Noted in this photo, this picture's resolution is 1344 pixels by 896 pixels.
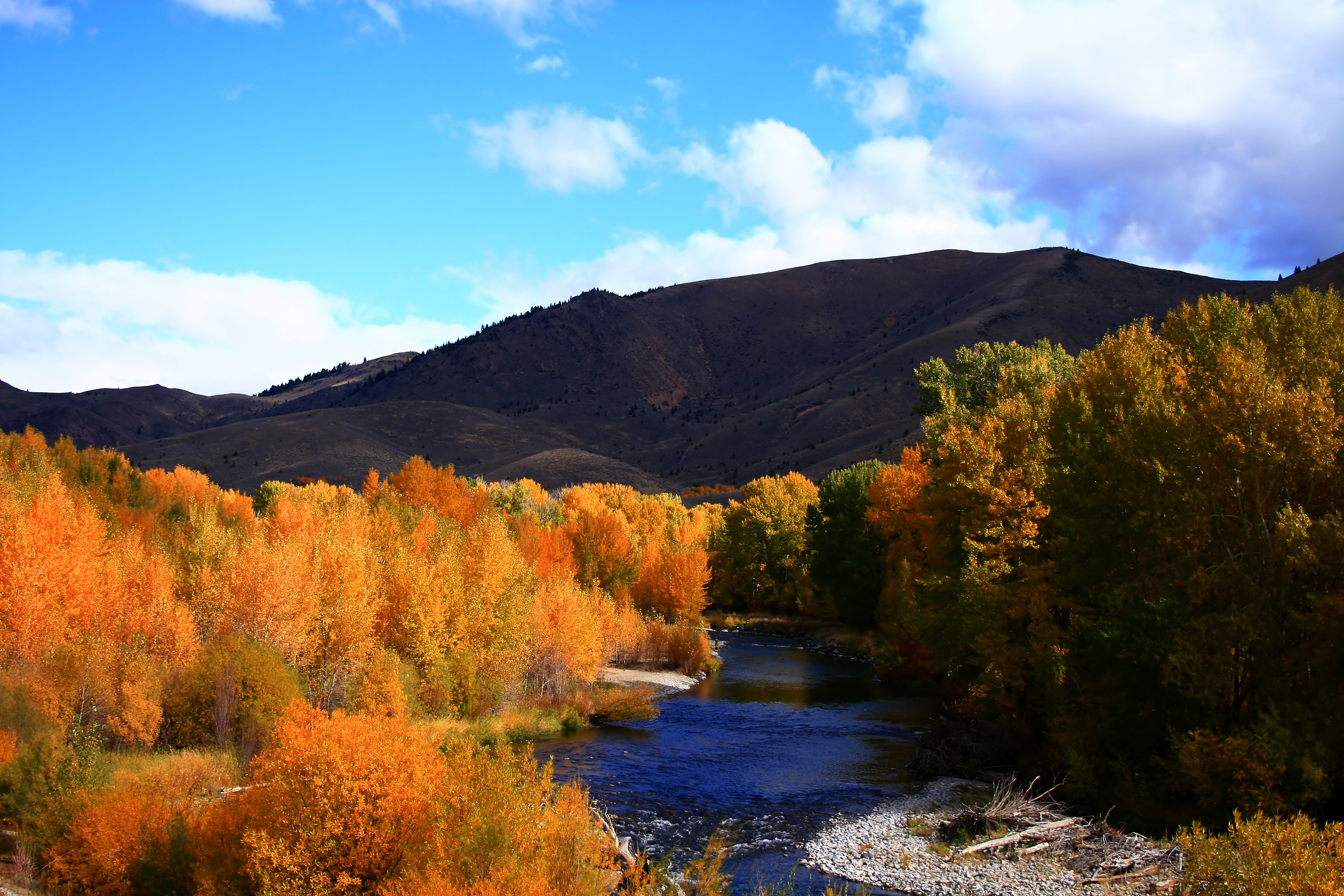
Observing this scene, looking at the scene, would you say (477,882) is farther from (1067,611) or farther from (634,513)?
(634,513)

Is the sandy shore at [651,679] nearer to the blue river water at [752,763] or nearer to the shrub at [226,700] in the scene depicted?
the blue river water at [752,763]

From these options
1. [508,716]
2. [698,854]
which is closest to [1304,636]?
[698,854]

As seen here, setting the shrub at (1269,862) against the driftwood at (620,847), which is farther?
the driftwood at (620,847)

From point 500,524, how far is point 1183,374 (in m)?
32.0

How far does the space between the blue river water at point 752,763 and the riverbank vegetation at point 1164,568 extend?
4.98 m

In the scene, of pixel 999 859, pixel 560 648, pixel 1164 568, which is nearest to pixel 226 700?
pixel 560 648

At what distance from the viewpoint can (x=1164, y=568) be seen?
26.6 metres

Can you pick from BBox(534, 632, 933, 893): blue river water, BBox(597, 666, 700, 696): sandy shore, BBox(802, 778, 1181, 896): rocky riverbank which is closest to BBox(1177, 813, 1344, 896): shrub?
BBox(802, 778, 1181, 896): rocky riverbank

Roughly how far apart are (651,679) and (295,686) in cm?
2447

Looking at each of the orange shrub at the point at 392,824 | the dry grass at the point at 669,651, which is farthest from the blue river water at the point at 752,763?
the orange shrub at the point at 392,824

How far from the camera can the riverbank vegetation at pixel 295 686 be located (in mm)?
17688

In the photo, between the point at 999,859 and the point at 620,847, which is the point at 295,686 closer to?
the point at 620,847

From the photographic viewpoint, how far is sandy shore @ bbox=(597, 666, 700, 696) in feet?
161

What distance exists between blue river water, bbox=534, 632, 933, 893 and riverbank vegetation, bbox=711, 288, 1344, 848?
16.3 ft
